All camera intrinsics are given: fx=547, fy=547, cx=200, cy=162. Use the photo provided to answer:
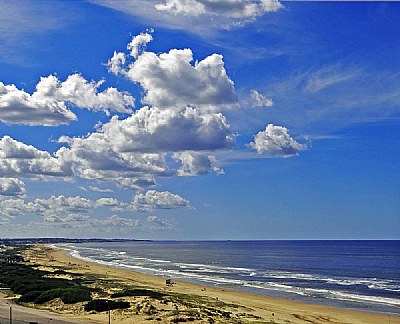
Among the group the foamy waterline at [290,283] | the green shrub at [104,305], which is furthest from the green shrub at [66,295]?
the foamy waterline at [290,283]

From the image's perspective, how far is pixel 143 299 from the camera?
198ft

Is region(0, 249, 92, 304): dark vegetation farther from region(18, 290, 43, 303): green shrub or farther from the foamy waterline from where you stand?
the foamy waterline

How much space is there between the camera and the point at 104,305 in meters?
55.3

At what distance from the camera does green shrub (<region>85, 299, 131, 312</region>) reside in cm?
5472

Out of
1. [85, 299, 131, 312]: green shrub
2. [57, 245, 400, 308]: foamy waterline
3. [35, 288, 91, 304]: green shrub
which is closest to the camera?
[85, 299, 131, 312]: green shrub

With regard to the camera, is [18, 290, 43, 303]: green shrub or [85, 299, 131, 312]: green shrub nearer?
[85, 299, 131, 312]: green shrub

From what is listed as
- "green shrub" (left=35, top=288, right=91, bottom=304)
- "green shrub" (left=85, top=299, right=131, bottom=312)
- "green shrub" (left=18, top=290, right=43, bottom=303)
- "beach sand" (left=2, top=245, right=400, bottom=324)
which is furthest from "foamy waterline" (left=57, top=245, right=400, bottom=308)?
"green shrub" (left=18, top=290, right=43, bottom=303)

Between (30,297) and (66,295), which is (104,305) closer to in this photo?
(66,295)

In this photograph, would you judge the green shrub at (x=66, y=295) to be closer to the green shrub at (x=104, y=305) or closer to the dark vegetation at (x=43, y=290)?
the dark vegetation at (x=43, y=290)

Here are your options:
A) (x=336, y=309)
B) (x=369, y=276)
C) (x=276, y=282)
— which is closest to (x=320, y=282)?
(x=276, y=282)

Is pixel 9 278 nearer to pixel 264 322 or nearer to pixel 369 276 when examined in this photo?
pixel 264 322

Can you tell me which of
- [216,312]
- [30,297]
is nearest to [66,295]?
[30,297]

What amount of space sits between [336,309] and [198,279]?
39.3 m

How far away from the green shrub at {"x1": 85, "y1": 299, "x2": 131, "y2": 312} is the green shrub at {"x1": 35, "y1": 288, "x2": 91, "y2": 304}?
3.48 m
